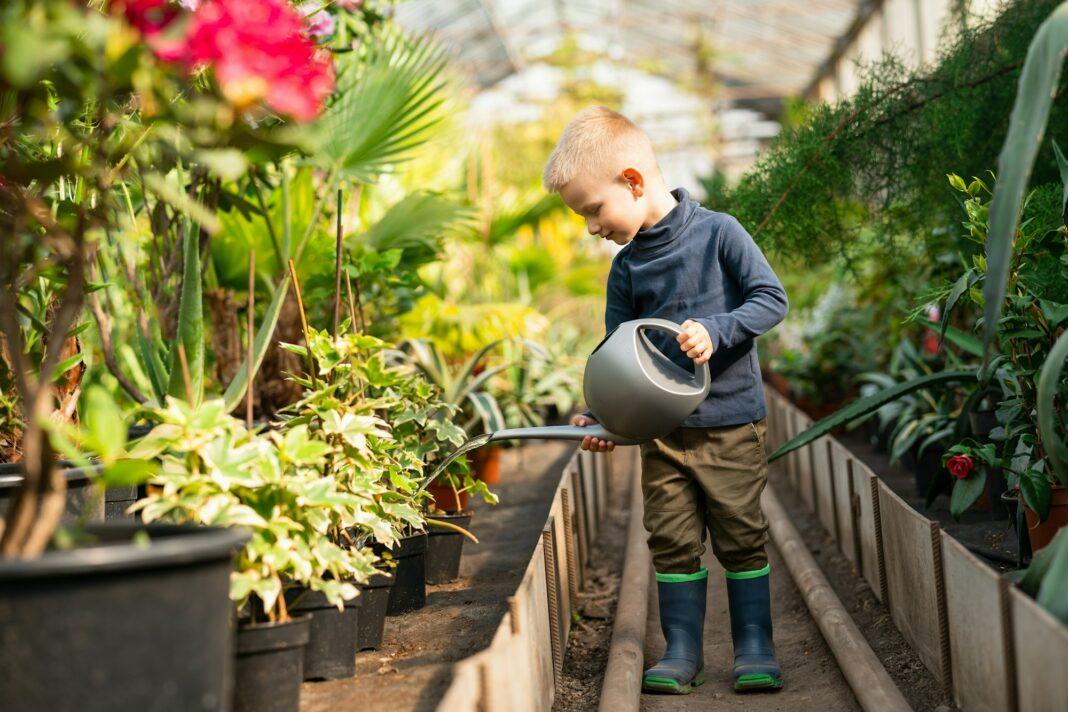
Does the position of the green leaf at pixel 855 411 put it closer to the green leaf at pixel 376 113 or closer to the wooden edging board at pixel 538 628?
the wooden edging board at pixel 538 628

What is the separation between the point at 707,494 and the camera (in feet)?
6.85

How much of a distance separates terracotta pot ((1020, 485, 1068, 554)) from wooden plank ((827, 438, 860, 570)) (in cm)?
68

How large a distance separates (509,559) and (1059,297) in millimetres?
1417

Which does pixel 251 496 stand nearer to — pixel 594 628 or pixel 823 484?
pixel 594 628

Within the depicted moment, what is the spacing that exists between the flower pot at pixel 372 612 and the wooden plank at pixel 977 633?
3.01ft

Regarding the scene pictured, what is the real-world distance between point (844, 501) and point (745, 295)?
1.06 m

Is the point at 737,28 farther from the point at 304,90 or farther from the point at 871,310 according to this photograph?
the point at 304,90

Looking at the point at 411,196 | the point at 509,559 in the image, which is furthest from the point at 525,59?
the point at 509,559

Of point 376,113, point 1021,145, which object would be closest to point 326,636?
point 1021,145

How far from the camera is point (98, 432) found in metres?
1.07

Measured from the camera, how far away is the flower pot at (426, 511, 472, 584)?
2492 millimetres

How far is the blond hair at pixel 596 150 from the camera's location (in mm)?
2041

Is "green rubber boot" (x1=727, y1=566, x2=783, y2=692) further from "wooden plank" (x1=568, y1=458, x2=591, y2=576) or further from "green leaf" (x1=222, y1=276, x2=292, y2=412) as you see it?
"green leaf" (x1=222, y1=276, x2=292, y2=412)

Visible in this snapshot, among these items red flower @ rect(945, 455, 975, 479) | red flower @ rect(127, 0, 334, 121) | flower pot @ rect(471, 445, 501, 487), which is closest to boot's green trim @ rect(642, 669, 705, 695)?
red flower @ rect(945, 455, 975, 479)
